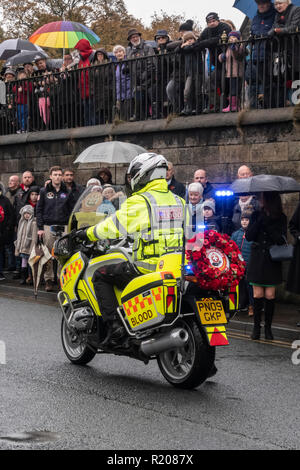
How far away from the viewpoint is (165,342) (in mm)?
7336

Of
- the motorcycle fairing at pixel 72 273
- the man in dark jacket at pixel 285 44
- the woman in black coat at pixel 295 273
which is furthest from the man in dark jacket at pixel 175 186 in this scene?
the motorcycle fairing at pixel 72 273

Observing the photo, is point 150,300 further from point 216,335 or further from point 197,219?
point 197,219

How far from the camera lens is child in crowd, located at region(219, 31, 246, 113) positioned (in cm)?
1478

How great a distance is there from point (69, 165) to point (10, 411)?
1295 centimetres

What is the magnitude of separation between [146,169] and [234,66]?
307 inches

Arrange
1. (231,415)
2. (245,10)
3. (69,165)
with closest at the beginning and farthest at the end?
(231,415) → (245,10) → (69,165)

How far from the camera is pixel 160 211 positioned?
7.60 metres

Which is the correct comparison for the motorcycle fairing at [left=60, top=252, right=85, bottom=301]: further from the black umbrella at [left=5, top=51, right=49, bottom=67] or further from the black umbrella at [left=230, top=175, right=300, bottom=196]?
the black umbrella at [left=5, top=51, right=49, bottom=67]

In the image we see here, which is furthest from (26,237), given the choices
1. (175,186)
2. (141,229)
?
(141,229)

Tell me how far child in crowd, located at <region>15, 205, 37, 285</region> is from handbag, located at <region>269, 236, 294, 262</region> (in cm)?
658

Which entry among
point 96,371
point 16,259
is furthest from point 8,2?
point 96,371

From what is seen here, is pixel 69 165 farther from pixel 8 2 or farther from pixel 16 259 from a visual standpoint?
pixel 8 2

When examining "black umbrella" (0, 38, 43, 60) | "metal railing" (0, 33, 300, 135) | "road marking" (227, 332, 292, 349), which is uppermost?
"black umbrella" (0, 38, 43, 60)

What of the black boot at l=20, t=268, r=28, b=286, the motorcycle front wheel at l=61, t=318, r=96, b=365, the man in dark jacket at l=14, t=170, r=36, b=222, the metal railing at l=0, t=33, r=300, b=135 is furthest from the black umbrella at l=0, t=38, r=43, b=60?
the motorcycle front wheel at l=61, t=318, r=96, b=365
